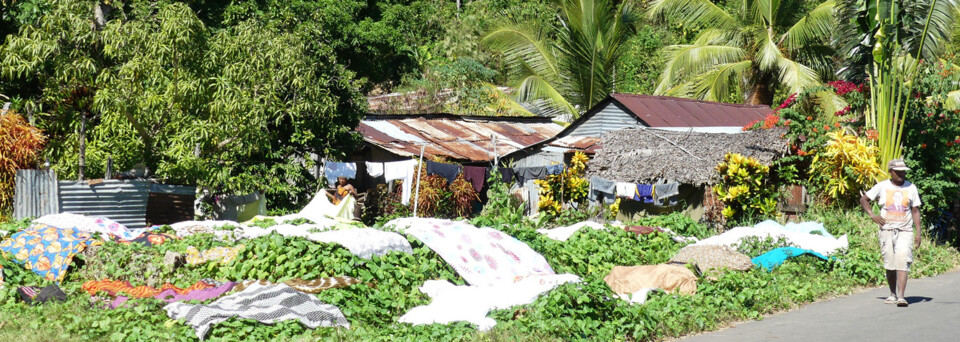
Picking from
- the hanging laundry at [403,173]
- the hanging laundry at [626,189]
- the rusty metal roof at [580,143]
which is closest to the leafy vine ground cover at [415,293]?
the hanging laundry at [626,189]

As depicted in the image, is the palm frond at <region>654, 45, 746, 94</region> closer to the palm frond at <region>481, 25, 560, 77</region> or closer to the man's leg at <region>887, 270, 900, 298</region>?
the palm frond at <region>481, 25, 560, 77</region>

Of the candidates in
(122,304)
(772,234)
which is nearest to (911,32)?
(772,234)

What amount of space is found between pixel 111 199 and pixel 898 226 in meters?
11.1

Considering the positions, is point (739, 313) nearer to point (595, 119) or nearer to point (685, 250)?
point (685, 250)

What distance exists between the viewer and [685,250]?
38.7ft

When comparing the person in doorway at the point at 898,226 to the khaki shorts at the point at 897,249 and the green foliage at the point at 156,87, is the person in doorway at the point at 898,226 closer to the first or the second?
the khaki shorts at the point at 897,249

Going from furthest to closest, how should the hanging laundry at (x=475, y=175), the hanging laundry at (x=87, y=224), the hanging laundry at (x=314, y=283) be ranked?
the hanging laundry at (x=475, y=175)
the hanging laundry at (x=87, y=224)
the hanging laundry at (x=314, y=283)

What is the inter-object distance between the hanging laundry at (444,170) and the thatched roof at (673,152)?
3.07m

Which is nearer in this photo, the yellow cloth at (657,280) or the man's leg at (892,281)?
the man's leg at (892,281)

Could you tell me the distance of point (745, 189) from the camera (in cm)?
1584

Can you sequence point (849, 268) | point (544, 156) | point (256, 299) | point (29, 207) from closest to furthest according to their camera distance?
point (256, 299), point (849, 268), point (29, 207), point (544, 156)

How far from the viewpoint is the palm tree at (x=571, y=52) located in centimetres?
2706

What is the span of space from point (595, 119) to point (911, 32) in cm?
902

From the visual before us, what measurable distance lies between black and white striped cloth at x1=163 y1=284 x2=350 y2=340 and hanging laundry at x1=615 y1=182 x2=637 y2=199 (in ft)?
35.7
